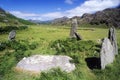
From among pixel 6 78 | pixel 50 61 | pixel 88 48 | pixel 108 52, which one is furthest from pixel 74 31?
pixel 6 78

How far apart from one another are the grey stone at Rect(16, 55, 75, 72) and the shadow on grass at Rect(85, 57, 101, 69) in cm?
246

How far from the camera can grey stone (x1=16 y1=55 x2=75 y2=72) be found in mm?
19812

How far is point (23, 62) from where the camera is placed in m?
21.0

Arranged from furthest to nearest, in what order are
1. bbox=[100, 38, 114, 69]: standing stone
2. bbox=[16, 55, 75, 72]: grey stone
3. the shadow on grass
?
1. the shadow on grass
2. bbox=[100, 38, 114, 69]: standing stone
3. bbox=[16, 55, 75, 72]: grey stone

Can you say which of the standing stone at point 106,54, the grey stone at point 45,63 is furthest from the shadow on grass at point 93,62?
the grey stone at point 45,63

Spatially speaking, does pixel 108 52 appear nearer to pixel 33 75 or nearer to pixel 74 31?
pixel 33 75

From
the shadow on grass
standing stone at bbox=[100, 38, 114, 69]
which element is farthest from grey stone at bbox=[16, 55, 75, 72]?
standing stone at bbox=[100, 38, 114, 69]

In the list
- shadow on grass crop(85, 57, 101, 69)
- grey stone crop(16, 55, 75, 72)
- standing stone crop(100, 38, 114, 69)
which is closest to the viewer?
grey stone crop(16, 55, 75, 72)

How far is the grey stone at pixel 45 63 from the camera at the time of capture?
19.8 meters

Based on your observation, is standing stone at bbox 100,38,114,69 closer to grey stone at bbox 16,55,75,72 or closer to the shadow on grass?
the shadow on grass

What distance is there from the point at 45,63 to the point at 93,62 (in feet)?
18.2

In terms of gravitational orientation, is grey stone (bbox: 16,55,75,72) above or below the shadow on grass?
above

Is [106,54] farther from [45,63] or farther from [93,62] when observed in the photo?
[45,63]

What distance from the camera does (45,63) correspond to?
20266mm
